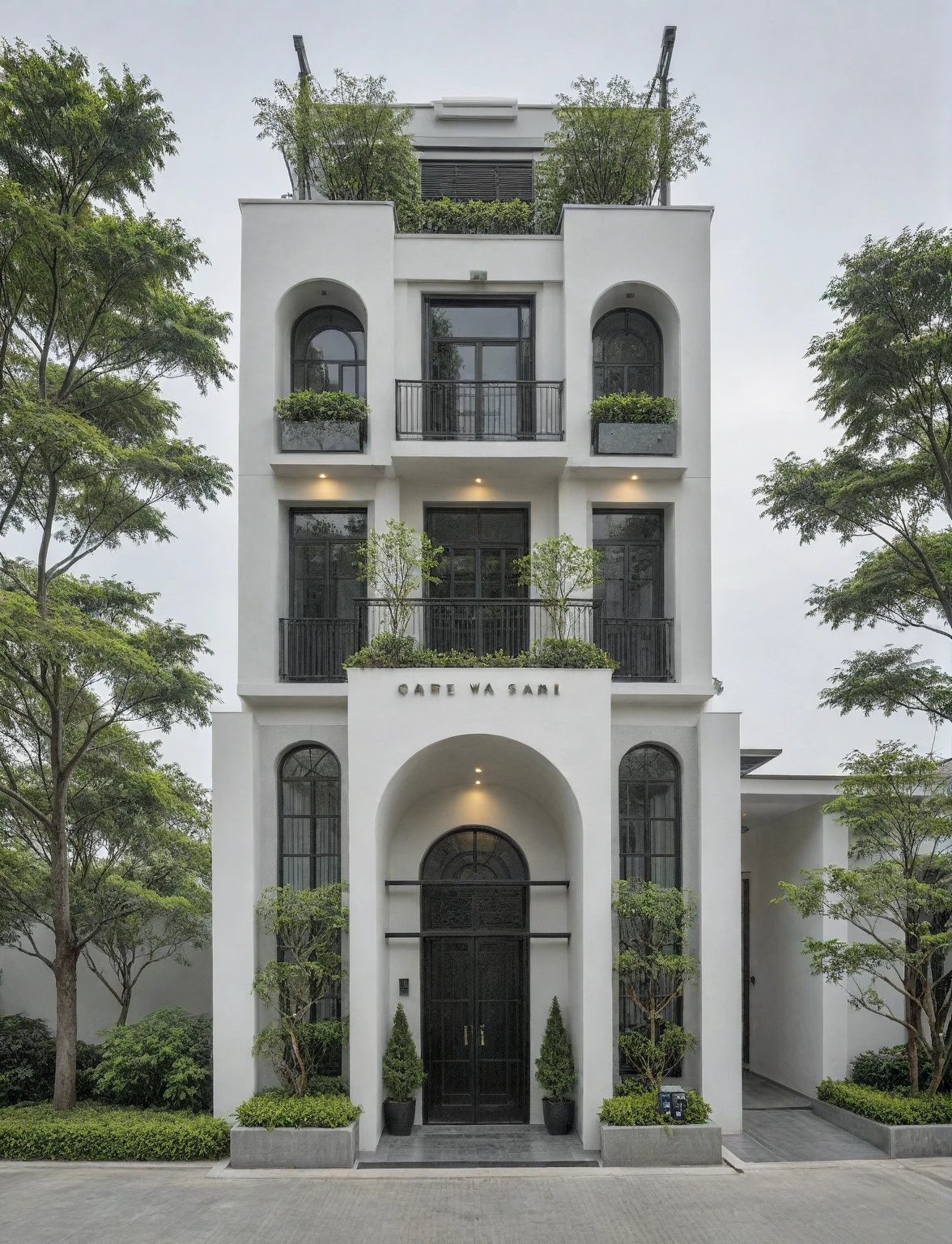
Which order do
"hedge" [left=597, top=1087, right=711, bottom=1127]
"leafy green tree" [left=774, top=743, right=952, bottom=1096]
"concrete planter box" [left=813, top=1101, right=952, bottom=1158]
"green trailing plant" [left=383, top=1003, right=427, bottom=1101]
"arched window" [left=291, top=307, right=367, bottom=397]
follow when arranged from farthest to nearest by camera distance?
"arched window" [left=291, top=307, right=367, bottom=397], "green trailing plant" [left=383, top=1003, right=427, bottom=1101], "leafy green tree" [left=774, top=743, right=952, bottom=1096], "concrete planter box" [left=813, top=1101, right=952, bottom=1158], "hedge" [left=597, top=1087, right=711, bottom=1127]

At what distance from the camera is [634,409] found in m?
14.9

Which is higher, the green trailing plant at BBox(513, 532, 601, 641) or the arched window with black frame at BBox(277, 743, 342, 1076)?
the green trailing plant at BBox(513, 532, 601, 641)

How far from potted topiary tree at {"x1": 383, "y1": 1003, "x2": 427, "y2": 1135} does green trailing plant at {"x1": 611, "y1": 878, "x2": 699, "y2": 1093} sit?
10.1ft

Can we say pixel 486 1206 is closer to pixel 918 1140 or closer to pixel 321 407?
pixel 918 1140

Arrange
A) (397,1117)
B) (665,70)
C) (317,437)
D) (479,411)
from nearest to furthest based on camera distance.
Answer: (397,1117)
(317,437)
(479,411)
(665,70)

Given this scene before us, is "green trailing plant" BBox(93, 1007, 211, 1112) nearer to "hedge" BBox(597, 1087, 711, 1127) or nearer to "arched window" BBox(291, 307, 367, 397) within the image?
"hedge" BBox(597, 1087, 711, 1127)

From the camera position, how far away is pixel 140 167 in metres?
13.7

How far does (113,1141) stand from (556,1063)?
609cm

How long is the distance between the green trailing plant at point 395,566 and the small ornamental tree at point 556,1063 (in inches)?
246

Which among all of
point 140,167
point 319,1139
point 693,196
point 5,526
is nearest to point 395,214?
point 140,167

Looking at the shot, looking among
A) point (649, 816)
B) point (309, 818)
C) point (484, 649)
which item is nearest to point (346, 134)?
point (484, 649)

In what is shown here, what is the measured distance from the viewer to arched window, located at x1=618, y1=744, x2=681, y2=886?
1469 cm

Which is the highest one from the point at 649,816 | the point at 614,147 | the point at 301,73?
the point at 301,73

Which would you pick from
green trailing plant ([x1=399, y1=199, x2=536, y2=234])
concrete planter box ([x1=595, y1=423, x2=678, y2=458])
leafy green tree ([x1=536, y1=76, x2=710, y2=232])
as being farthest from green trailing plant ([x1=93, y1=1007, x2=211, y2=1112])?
leafy green tree ([x1=536, y1=76, x2=710, y2=232])
